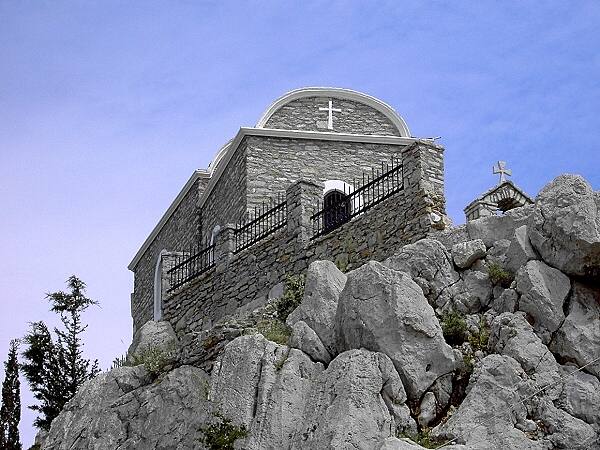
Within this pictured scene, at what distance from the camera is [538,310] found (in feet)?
52.0

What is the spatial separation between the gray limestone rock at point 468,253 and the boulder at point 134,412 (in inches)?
172

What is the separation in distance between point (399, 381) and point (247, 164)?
38.7 feet

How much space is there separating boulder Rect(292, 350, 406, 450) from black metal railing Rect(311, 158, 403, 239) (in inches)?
232

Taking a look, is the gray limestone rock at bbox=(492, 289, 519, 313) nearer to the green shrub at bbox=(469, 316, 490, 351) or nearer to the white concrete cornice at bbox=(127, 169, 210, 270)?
the green shrub at bbox=(469, 316, 490, 351)

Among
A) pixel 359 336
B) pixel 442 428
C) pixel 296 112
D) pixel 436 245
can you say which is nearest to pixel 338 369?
pixel 359 336

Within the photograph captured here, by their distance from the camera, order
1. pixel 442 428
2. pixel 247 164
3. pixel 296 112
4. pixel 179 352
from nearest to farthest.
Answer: pixel 442 428
pixel 179 352
pixel 247 164
pixel 296 112

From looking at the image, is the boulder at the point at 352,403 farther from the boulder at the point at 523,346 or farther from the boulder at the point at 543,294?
the boulder at the point at 543,294

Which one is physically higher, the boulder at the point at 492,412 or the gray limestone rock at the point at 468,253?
the gray limestone rock at the point at 468,253

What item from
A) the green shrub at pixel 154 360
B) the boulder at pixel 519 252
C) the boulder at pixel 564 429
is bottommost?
the boulder at pixel 564 429

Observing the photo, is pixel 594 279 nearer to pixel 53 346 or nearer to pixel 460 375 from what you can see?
pixel 460 375

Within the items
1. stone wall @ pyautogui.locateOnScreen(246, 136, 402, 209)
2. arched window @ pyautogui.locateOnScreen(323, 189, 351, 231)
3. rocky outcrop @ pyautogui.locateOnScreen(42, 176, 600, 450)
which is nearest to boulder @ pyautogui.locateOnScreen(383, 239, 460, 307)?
rocky outcrop @ pyautogui.locateOnScreen(42, 176, 600, 450)

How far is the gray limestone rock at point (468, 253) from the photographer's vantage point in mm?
17125

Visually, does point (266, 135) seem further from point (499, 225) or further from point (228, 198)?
point (499, 225)

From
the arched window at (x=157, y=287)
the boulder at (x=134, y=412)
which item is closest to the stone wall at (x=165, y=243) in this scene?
the arched window at (x=157, y=287)
